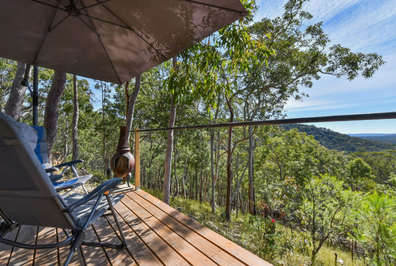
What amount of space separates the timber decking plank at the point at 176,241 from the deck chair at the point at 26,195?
0.67 metres

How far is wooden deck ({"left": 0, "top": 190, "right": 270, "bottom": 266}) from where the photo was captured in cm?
128

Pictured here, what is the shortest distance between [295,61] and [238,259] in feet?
31.6

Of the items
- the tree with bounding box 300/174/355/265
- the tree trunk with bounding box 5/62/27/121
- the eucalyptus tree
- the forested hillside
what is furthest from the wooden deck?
the eucalyptus tree

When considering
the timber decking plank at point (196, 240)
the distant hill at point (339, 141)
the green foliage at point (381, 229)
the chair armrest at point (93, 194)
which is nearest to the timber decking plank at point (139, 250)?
the timber decking plank at point (196, 240)

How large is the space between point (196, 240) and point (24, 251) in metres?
1.27

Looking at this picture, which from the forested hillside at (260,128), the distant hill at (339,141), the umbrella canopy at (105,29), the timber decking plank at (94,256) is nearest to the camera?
the timber decking plank at (94,256)

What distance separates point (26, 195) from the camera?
94cm

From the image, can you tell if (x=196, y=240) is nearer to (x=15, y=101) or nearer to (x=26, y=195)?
(x=26, y=195)

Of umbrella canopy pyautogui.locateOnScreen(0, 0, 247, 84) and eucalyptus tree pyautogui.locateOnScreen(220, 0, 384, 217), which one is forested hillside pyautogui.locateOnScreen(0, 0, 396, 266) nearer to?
eucalyptus tree pyautogui.locateOnScreen(220, 0, 384, 217)

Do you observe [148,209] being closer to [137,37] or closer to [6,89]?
[137,37]

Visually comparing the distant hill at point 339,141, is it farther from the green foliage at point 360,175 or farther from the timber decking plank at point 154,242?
the timber decking plank at point 154,242

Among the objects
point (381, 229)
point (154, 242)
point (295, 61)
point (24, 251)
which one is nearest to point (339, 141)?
point (295, 61)

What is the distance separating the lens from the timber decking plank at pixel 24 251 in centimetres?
127

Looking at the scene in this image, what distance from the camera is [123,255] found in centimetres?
135
